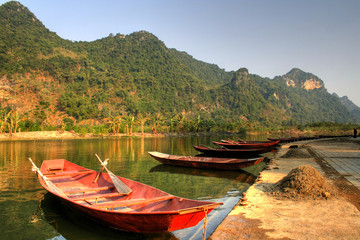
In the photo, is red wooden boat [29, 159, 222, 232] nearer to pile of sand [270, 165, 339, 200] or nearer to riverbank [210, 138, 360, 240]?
riverbank [210, 138, 360, 240]

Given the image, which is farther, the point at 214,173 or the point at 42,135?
the point at 42,135

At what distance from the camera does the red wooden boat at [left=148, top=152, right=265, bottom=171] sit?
13395 millimetres

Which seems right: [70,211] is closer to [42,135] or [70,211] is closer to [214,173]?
[214,173]

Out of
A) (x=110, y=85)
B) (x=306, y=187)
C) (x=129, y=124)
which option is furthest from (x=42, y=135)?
(x=110, y=85)

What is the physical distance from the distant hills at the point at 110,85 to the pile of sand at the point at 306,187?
64889 millimetres

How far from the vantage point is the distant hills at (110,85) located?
267ft

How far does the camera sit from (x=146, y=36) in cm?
18400

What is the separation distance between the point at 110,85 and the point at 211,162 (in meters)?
101

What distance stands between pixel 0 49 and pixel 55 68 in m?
19.5

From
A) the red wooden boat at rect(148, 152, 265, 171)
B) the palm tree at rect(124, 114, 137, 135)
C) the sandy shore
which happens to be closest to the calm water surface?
the red wooden boat at rect(148, 152, 265, 171)

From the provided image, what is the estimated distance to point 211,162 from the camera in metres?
14.4

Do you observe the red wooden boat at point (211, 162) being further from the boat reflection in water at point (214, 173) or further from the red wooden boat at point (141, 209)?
the red wooden boat at point (141, 209)

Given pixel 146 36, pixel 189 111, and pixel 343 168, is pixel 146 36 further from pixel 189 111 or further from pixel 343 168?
pixel 343 168

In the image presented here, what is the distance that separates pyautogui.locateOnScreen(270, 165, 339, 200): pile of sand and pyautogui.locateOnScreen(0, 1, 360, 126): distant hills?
213 feet
